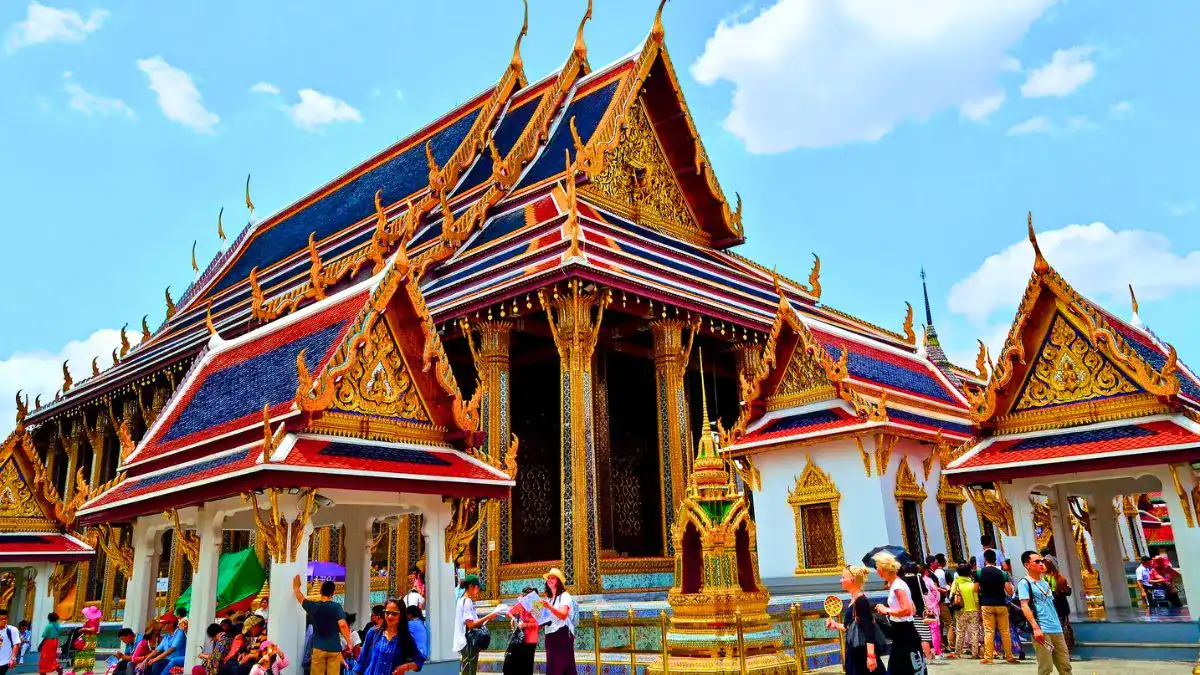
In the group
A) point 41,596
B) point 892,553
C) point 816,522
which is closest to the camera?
point 892,553

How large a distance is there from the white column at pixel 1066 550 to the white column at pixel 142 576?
8.37m

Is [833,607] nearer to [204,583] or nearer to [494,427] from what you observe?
[204,583]

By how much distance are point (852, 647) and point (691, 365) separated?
1121 centimetres

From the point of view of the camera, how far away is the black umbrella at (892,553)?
898cm

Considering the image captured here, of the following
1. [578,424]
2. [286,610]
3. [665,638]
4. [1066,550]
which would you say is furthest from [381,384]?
[1066,550]

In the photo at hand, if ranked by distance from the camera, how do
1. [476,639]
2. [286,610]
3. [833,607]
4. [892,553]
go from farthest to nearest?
[892,553] → [476,639] → [286,610] → [833,607]

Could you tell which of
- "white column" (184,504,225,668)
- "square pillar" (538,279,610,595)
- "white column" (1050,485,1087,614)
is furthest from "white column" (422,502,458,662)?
"white column" (1050,485,1087,614)

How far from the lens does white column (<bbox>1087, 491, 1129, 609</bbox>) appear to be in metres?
9.95

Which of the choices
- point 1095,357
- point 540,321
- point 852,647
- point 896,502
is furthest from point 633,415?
point 852,647

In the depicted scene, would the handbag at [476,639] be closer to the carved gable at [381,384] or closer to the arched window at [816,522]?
the carved gable at [381,384]

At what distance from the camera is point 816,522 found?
10586 millimetres

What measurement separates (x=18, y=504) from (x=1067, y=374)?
13545 millimetres

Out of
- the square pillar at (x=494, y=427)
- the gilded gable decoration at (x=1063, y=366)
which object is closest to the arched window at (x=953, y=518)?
the gilded gable decoration at (x=1063, y=366)

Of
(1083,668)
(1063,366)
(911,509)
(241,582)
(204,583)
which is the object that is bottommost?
(1083,668)
